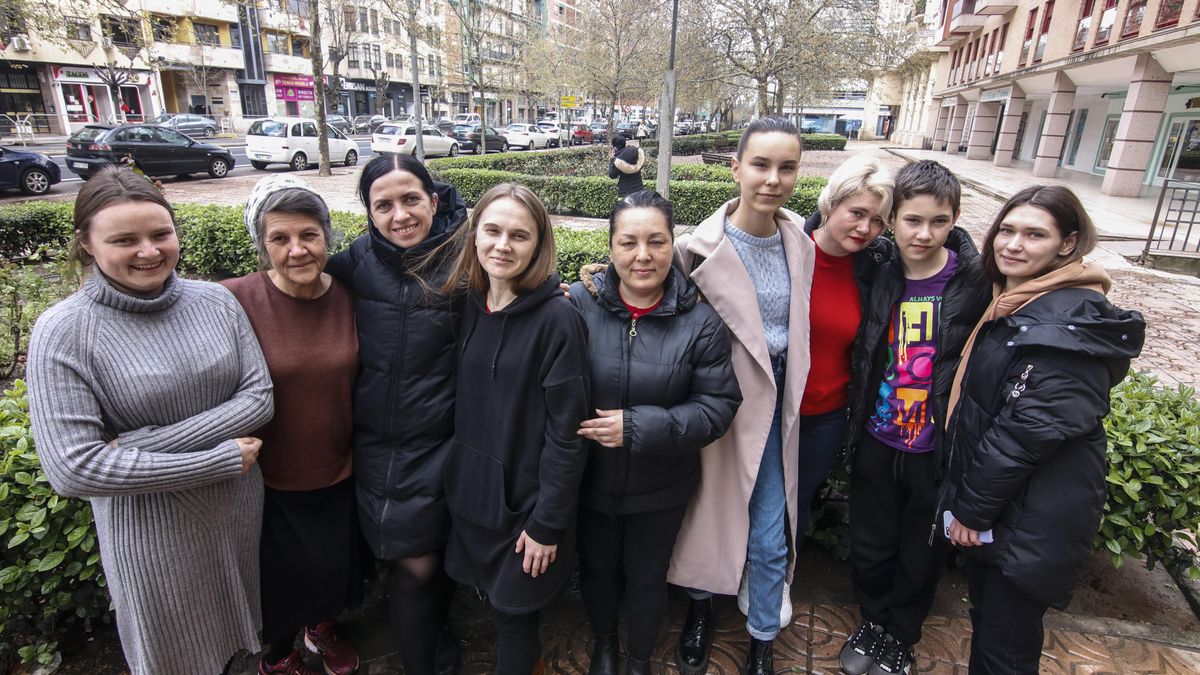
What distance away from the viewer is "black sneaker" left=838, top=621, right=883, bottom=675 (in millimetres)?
2477

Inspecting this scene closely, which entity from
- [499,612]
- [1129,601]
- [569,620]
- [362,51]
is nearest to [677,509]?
[499,612]

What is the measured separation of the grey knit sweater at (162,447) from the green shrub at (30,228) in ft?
25.2

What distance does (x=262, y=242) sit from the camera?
6.38 feet

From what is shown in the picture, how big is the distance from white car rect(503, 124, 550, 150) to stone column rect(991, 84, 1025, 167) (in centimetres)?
2137

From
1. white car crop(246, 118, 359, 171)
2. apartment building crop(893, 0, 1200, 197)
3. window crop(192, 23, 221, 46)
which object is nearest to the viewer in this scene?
apartment building crop(893, 0, 1200, 197)

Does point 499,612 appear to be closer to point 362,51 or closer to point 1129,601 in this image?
point 1129,601

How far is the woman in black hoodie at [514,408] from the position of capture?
74.2 inches

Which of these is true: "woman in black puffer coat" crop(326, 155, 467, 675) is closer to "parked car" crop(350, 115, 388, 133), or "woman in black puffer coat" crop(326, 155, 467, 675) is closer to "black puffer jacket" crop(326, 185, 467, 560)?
"black puffer jacket" crop(326, 185, 467, 560)

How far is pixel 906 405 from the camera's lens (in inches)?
88.6

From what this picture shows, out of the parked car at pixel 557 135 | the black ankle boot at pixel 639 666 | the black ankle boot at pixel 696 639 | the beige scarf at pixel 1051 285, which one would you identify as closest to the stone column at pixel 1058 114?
the parked car at pixel 557 135

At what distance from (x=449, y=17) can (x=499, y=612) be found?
38814mm

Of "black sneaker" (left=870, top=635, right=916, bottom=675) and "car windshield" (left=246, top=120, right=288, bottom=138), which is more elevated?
"car windshield" (left=246, top=120, right=288, bottom=138)

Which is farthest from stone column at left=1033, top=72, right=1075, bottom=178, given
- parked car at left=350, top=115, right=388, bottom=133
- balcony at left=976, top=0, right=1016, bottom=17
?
parked car at left=350, top=115, right=388, bottom=133

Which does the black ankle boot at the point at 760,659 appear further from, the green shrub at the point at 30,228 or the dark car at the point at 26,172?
the dark car at the point at 26,172
